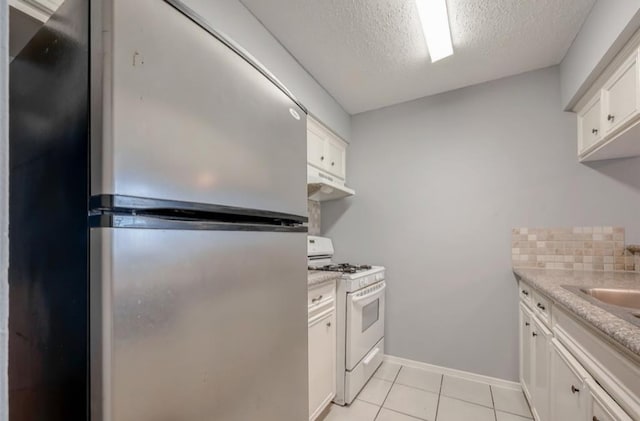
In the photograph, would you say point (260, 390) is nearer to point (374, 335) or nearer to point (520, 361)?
point (374, 335)

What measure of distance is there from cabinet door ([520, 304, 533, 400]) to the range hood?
1.62 metres

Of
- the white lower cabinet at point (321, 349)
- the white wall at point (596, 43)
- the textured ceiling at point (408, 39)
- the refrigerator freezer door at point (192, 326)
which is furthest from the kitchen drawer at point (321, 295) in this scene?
the white wall at point (596, 43)

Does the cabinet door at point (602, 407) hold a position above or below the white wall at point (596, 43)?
below


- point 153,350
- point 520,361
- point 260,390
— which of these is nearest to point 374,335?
point 520,361

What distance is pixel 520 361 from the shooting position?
2051 mm

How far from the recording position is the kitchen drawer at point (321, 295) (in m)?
1.65

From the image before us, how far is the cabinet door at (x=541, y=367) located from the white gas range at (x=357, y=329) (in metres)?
1.05

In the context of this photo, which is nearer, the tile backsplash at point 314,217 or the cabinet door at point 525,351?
the cabinet door at point 525,351

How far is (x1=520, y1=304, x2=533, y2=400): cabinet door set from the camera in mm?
1808

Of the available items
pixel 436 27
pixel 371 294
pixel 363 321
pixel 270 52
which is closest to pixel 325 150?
pixel 270 52

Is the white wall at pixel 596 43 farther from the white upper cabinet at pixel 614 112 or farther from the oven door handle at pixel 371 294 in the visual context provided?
the oven door handle at pixel 371 294

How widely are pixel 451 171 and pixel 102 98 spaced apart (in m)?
2.48

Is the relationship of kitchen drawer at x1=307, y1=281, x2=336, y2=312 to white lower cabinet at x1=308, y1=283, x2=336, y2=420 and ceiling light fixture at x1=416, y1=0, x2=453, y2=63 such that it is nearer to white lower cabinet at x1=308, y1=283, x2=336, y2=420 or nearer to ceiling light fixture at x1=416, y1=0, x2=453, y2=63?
white lower cabinet at x1=308, y1=283, x2=336, y2=420

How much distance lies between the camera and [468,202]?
2352mm
